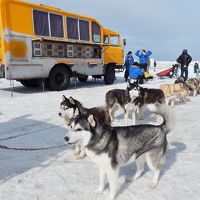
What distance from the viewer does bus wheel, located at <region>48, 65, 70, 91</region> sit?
10875 mm

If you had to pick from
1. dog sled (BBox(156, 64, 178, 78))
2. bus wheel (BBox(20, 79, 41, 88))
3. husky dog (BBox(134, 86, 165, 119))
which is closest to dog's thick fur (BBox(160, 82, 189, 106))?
husky dog (BBox(134, 86, 165, 119))

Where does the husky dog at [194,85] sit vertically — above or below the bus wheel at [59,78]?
below

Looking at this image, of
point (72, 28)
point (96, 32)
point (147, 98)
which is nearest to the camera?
point (147, 98)

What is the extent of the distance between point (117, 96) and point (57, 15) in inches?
233

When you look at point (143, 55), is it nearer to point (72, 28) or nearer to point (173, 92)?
point (72, 28)

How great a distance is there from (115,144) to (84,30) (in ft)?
31.6

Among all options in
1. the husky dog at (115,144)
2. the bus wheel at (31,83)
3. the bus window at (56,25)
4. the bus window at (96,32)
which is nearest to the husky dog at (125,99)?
the husky dog at (115,144)

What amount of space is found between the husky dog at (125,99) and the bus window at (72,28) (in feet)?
18.8

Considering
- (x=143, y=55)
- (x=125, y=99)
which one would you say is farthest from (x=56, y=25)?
(x=125, y=99)

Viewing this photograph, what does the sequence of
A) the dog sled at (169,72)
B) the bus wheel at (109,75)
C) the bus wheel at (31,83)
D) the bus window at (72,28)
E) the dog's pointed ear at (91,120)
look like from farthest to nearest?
the dog sled at (169,72)
the bus wheel at (109,75)
the bus wheel at (31,83)
the bus window at (72,28)
the dog's pointed ear at (91,120)

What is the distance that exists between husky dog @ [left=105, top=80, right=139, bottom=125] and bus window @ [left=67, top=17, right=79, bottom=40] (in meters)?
5.72

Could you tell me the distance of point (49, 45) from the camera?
10.5 m

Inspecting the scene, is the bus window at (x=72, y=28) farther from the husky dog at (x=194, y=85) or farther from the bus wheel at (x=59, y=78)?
the husky dog at (x=194, y=85)

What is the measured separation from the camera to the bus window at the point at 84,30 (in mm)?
11753
